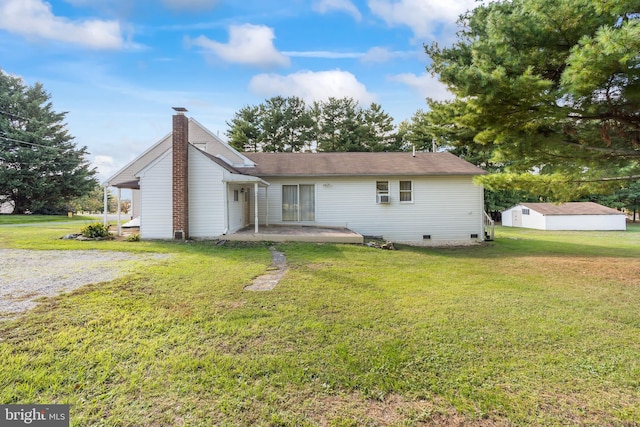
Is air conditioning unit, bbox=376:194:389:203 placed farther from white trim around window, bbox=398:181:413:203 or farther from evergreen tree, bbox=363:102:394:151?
evergreen tree, bbox=363:102:394:151

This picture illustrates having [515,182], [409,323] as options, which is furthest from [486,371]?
[515,182]

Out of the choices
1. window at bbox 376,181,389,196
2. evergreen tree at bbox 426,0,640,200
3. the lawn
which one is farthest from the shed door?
the lawn

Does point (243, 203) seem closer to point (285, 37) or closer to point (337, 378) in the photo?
point (285, 37)

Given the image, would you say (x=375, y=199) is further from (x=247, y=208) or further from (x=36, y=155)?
(x=36, y=155)

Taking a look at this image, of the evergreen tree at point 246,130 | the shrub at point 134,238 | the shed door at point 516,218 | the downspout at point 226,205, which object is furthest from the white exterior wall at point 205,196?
the shed door at point 516,218

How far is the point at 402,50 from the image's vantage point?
13.3 m

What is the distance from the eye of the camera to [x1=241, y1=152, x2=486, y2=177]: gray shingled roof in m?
12.8

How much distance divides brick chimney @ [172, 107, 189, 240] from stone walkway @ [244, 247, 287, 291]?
4.24 meters

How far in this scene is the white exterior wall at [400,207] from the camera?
42.8 ft

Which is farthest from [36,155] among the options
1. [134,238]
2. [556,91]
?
[556,91]

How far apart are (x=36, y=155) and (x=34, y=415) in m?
31.7

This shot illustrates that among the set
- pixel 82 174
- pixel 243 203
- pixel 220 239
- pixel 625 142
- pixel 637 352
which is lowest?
pixel 637 352

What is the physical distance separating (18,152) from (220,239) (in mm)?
25779

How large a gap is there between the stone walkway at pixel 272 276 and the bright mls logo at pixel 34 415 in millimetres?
3086
